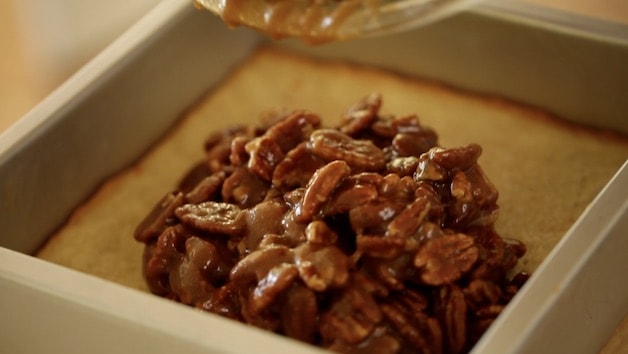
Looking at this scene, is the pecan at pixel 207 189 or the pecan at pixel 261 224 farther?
the pecan at pixel 207 189

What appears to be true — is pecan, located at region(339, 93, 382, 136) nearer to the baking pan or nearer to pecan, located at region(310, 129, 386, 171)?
pecan, located at region(310, 129, 386, 171)

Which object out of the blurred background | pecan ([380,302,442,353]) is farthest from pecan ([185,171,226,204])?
the blurred background

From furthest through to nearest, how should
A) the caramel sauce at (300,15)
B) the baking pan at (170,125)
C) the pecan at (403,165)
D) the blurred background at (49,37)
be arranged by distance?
the blurred background at (49,37)
the pecan at (403,165)
the caramel sauce at (300,15)
the baking pan at (170,125)

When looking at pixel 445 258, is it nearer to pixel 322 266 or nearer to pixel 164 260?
pixel 322 266

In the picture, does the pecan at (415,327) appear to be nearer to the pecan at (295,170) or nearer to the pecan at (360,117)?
the pecan at (295,170)

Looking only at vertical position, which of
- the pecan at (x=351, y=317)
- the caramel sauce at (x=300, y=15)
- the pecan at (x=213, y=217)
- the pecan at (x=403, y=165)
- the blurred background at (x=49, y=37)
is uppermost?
the caramel sauce at (x=300, y=15)

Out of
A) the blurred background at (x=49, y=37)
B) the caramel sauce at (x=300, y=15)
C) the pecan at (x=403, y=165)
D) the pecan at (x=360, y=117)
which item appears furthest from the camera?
the blurred background at (x=49, y=37)

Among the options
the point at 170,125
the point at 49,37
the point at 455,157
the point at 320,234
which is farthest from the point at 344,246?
the point at 49,37

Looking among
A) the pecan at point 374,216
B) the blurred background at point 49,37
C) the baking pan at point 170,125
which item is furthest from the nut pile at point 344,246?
the blurred background at point 49,37

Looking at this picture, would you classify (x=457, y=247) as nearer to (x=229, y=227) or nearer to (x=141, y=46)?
(x=229, y=227)
